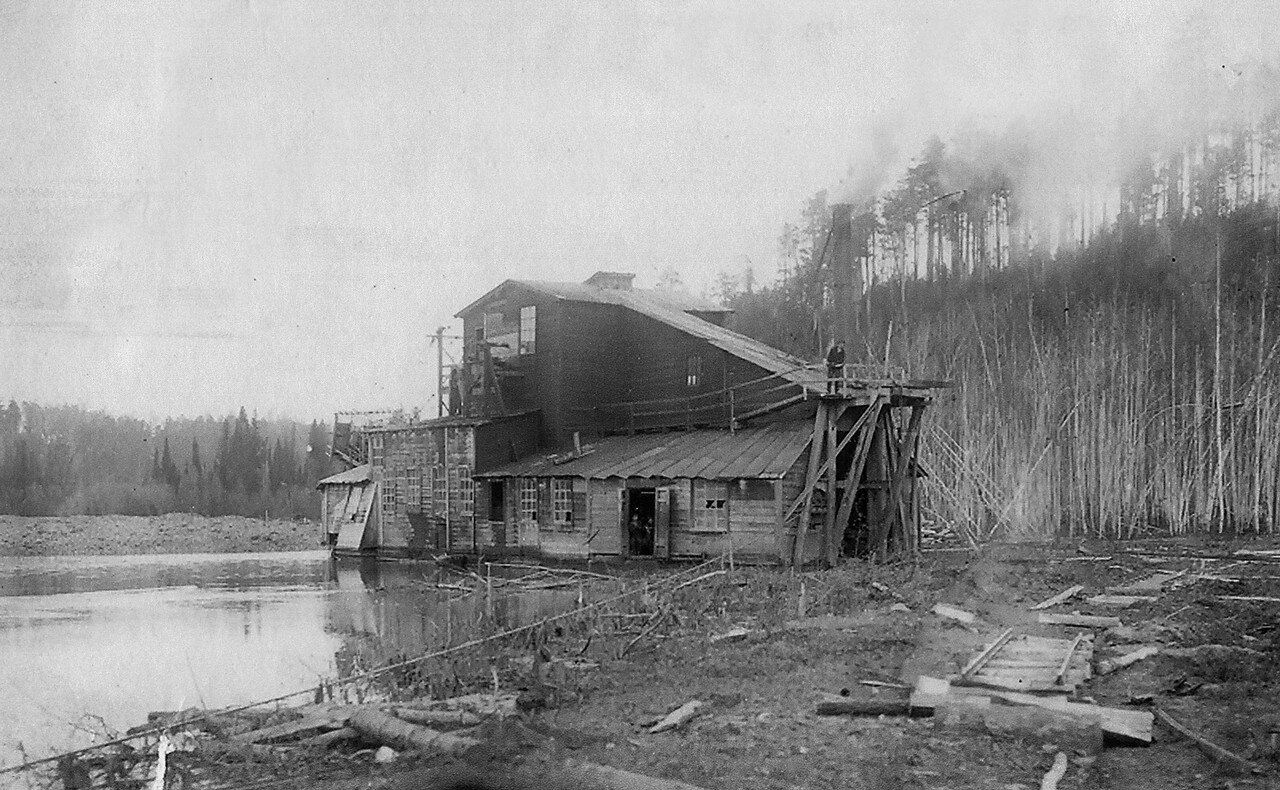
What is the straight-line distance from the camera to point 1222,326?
33.9 meters

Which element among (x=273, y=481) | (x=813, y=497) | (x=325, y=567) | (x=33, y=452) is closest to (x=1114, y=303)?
(x=813, y=497)

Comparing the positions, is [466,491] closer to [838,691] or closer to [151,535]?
[838,691]

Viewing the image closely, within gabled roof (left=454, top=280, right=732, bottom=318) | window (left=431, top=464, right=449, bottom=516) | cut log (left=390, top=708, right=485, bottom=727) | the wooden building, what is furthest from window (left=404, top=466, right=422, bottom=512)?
cut log (left=390, top=708, right=485, bottom=727)

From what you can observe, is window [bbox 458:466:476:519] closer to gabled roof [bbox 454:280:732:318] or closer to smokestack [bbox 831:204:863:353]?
gabled roof [bbox 454:280:732:318]

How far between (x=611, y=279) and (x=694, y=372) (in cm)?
772

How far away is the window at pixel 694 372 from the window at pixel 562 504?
4836mm

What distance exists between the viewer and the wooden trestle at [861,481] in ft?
83.7

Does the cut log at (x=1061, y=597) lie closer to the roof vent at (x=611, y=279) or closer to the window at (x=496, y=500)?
the window at (x=496, y=500)

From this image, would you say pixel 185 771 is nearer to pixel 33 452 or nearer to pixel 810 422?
pixel 810 422

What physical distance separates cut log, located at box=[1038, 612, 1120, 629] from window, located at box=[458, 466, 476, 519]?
20798 mm

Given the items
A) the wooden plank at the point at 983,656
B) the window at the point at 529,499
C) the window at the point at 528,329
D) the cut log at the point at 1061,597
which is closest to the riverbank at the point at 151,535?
the window at the point at 528,329

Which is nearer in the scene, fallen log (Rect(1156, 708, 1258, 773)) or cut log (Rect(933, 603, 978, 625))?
fallen log (Rect(1156, 708, 1258, 773))

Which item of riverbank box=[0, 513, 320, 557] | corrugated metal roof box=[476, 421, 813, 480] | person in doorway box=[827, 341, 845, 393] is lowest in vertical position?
riverbank box=[0, 513, 320, 557]

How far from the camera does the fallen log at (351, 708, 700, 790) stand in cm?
808
